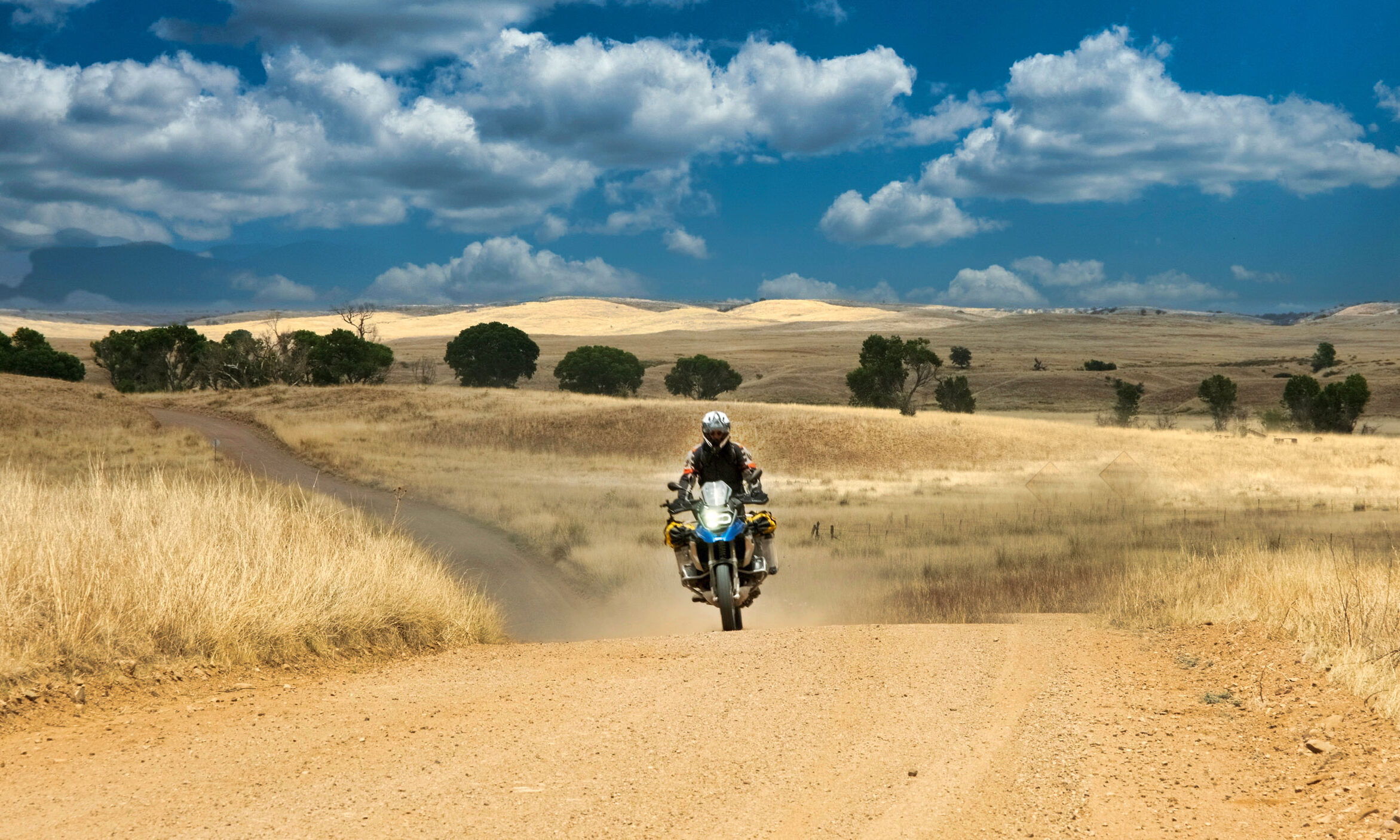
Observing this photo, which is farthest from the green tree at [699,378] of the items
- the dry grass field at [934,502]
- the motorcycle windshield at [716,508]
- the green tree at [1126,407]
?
the motorcycle windshield at [716,508]

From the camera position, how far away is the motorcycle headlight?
40.5 feet

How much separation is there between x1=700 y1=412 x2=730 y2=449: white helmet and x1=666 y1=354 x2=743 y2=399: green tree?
9965 centimetres

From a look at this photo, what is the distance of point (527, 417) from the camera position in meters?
59.9

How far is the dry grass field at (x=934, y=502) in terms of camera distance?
1259cm

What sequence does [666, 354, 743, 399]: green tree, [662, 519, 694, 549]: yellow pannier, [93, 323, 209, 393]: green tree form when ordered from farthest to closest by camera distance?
1. [666, 354, 743, 399]: green tree
2. [93, 323, 209, 393]: green tree
3. [662, 519, 694, 549]: yellow pannier

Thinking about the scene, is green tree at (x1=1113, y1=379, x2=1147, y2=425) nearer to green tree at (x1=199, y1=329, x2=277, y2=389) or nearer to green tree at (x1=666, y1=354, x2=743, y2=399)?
green tree at (x1=666, y1=354, x2=743, y2=399)

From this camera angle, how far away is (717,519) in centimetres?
1238

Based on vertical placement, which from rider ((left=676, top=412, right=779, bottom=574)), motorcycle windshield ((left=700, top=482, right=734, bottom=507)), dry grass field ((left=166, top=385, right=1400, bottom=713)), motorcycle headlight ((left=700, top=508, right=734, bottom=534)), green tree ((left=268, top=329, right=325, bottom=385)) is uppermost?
green tree ((left=268, top=329, right=325, bottom=385))

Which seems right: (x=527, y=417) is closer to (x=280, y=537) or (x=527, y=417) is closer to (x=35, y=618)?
(x=280, y=537)

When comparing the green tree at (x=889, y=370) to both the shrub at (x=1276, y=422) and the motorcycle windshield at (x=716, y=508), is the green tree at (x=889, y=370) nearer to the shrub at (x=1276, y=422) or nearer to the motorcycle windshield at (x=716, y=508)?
the shrub at (x=1276, y=422)

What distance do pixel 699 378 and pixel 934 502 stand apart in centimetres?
7850

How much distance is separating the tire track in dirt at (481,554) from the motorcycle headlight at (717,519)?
458cm

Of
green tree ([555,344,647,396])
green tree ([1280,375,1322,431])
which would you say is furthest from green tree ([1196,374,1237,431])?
green tree ([555,344,647,396])

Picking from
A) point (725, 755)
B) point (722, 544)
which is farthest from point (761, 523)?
point (725, 755)
